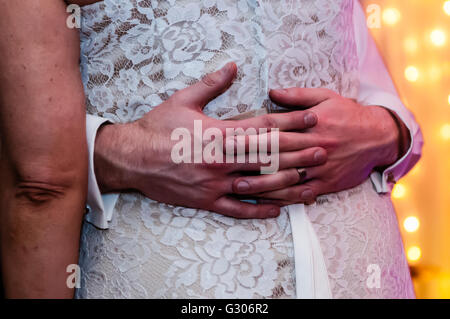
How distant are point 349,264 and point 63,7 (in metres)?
0.71

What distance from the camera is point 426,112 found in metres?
2.26

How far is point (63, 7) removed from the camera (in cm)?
80

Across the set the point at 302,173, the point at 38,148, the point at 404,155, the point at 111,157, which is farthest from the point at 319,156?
the point at 38,148

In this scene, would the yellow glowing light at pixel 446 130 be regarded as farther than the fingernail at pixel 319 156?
Yes

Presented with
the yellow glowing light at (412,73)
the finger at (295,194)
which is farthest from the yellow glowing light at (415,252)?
the finger at (295,194)

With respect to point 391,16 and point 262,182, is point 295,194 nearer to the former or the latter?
point 262,182

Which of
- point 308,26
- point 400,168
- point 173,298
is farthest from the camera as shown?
point 400,168

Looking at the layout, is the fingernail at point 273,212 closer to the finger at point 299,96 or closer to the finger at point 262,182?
the finger at point 262,182

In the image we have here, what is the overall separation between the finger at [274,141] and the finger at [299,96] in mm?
64

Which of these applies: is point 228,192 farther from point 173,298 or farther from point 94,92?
point 94,92

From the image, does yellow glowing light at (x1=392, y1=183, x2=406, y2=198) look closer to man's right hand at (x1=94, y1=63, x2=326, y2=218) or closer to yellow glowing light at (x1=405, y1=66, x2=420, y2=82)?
yellow glowing light at (x1=405, y1=66, x2=420, y2=82)

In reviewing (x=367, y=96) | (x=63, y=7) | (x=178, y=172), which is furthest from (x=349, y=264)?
(x=63, y=7)

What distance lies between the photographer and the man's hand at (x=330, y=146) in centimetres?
82

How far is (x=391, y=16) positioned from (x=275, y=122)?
5.83ft
